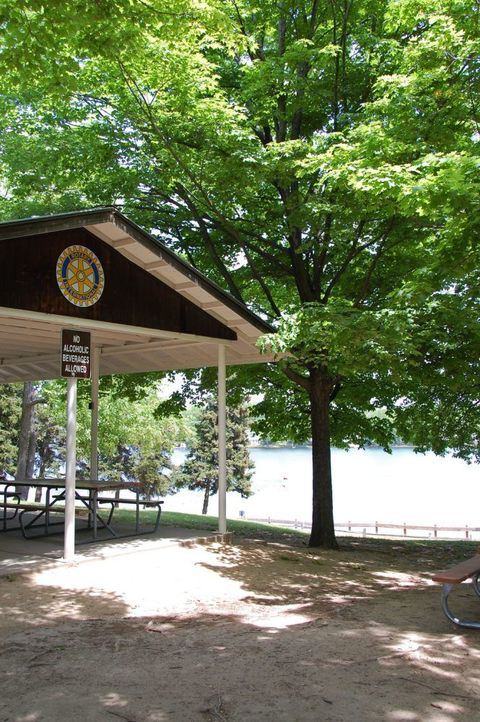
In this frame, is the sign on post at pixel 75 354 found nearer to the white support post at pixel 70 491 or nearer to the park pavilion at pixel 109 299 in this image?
the park pavilion at pixel 109 299

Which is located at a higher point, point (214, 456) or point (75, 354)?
point (75, 354)

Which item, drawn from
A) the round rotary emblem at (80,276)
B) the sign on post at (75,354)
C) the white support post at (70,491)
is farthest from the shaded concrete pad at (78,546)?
the round rotary emblem at (80,276)

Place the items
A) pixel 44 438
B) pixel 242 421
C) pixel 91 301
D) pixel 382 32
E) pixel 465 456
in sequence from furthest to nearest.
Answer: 1. pixel 242 421
2. pixel 44 438
3. pixel 465 456
4. pixel 382 32
5. pixel 91 301

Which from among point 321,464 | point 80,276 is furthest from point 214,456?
point 80,276

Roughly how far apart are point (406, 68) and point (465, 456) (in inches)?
416

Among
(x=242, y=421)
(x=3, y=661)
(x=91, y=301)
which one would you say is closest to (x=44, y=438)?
(x=242, y=421)

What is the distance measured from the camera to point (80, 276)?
329 inches

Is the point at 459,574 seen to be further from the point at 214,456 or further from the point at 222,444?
the point at 214,456

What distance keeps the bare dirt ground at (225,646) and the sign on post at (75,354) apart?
250cm

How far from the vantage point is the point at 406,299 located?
8.36m

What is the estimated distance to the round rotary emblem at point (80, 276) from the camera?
8.12 meters

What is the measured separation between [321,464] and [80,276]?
608 centimetres

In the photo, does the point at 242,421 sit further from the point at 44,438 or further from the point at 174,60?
the point at 174,60

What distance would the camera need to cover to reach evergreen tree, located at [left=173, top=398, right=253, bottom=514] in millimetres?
42500
